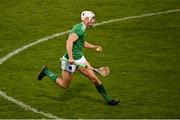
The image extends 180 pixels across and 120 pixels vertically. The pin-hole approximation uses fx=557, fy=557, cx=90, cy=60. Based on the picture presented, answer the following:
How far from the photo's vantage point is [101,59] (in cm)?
1730

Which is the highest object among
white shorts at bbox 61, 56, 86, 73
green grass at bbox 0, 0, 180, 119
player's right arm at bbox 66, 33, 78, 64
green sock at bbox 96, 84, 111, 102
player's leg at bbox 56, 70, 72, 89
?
player's right arm at bbox 66, 33, 78, 64

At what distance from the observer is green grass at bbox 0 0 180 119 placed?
531 inches

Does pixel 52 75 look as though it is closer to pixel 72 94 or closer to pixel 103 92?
pixel 72 94

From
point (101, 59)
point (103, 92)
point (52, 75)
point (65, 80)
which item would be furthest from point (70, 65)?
point (101, 59)

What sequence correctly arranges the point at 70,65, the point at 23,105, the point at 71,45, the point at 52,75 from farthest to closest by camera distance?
1. the point at 52,75
2. the point at 23,105
3. the point at 70,65
4. the point at 71,45

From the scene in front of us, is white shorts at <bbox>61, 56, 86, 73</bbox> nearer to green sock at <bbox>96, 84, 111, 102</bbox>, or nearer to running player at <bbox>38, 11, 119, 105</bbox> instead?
running player at <bbox>38, 11, 119, 105</bbox>

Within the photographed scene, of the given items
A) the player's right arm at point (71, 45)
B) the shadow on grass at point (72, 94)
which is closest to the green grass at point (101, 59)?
the shadow on grass at point (72, 94)

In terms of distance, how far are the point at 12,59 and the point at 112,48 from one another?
132 inches

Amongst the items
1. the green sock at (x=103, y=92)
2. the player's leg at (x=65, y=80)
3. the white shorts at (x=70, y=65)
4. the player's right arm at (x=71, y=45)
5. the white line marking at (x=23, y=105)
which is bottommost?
the green sock at (x=103, y=92)

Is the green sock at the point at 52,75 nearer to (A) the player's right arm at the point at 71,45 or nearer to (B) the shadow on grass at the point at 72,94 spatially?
(B) the shadow on grass at the point at 72,94

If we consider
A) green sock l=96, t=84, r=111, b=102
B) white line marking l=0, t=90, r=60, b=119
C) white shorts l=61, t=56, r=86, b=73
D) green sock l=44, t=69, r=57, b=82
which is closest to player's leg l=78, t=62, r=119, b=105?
green sock l=96, t=84, r=111, b=102

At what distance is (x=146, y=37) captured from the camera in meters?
19.2

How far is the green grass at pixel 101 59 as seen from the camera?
1348 cm

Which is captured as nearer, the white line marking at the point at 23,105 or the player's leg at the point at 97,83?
the white line marking at the point at 23,105
